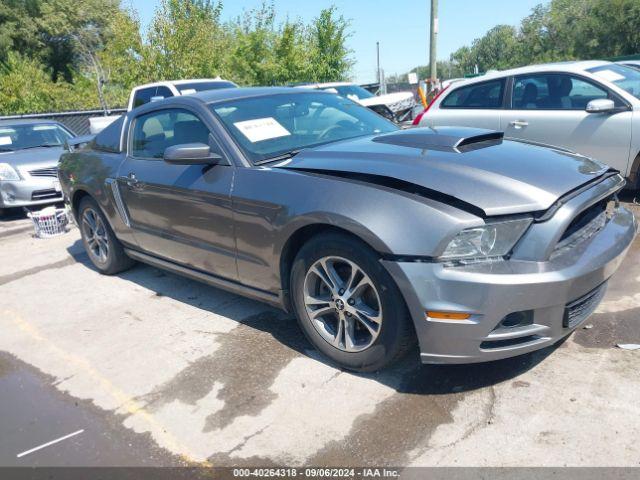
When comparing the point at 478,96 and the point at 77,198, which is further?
the point at 478,96

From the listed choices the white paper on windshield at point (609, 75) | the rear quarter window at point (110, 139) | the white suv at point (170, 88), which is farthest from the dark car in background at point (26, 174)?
the white paper on windshield at point (609, 75)

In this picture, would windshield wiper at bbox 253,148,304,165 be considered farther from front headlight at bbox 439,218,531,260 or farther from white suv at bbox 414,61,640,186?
white suv at bbox 414,61,640,186

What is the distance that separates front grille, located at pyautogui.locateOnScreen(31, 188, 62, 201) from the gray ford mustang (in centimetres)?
491

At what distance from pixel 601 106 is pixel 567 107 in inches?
19.9

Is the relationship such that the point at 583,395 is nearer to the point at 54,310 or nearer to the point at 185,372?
the point at 185,372

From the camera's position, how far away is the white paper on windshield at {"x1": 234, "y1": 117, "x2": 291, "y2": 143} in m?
3.70

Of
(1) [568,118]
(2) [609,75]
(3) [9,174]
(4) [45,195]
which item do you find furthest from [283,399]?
(3) [9,174]

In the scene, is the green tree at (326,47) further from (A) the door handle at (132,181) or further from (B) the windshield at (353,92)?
(A) the door handle at (132,181)

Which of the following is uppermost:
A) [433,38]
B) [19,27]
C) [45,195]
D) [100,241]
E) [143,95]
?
[19,27]

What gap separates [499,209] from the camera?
2594 millimetres

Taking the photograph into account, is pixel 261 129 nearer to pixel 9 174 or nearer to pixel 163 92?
pixel 9 174

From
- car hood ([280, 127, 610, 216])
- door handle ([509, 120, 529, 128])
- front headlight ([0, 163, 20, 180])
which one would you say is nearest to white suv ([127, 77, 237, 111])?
front headlight ([0, 163, 20, 180])

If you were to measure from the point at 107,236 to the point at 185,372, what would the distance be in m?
2.23

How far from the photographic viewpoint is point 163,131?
4.34m
